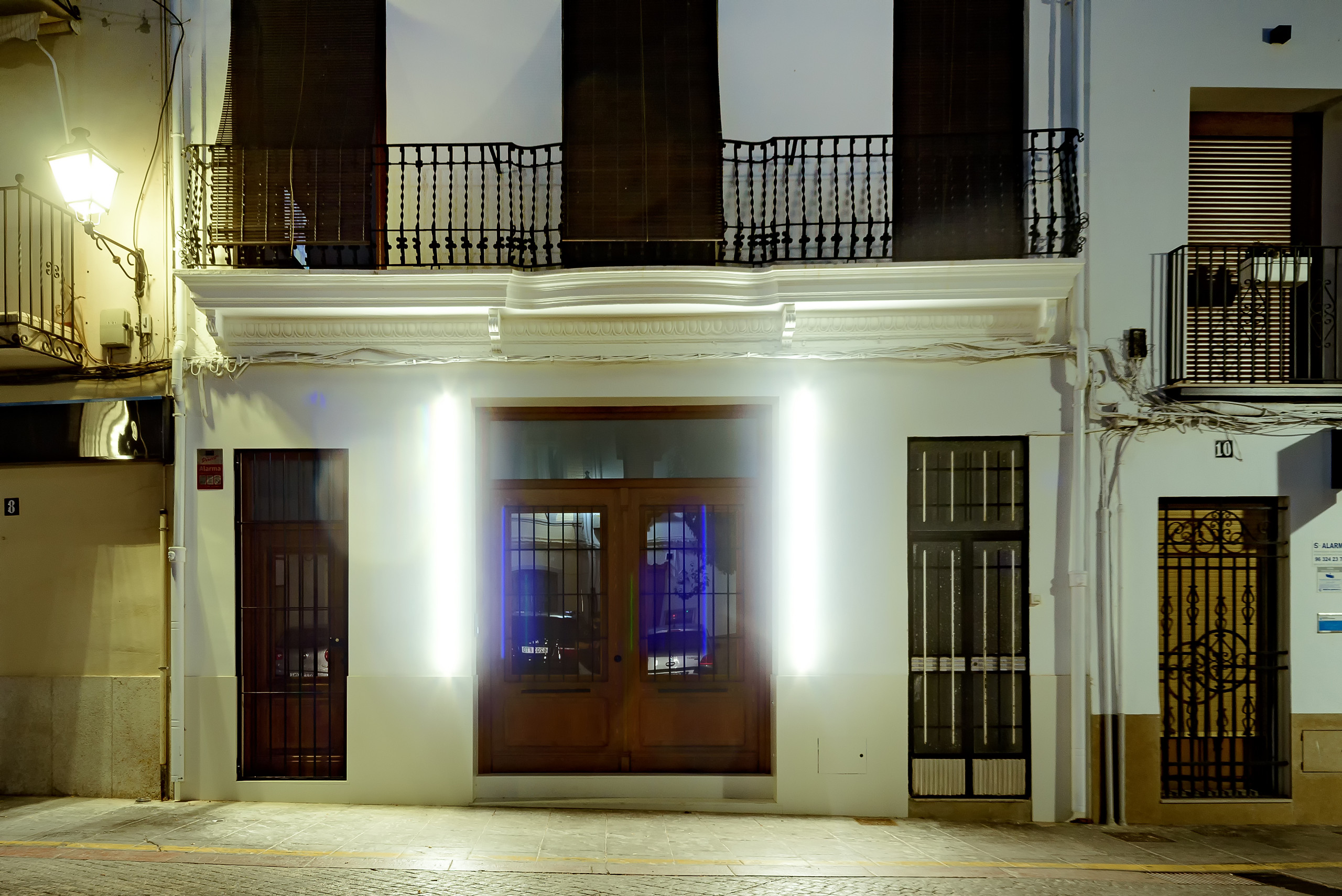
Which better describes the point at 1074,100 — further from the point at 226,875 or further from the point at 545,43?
the point at 226,875

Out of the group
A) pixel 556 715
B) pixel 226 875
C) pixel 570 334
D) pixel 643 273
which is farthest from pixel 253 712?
pixel 643 273

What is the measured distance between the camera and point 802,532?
6.78 m

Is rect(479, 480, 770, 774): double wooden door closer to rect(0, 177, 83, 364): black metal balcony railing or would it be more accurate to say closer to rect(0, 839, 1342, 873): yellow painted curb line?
rect(0, 839, 1342, 873): yellow painted curb line

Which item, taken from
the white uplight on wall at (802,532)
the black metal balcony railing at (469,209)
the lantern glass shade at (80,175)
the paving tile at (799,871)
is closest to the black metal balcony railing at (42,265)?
the lantern glass shade at (80,175)

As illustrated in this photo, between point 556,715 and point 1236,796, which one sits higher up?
point 556,715

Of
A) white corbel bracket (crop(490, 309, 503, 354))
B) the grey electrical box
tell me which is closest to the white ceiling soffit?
white corbel bracket (crop(490, 309, 503, 354))

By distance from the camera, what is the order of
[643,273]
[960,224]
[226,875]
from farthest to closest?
[960,224] → [643,273] → [226,875]

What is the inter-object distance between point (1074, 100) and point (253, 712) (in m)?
8.59

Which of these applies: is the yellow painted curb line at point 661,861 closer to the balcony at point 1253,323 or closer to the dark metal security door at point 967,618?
the dark metal security door at point 967,618

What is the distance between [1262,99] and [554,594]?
24.2 ft

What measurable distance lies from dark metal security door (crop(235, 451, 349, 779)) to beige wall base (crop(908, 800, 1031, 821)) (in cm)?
485

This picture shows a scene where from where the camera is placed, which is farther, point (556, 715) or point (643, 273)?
point (556, 715)

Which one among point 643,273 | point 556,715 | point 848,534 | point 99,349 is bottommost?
point 556,715

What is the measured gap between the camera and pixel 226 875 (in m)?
5.12
